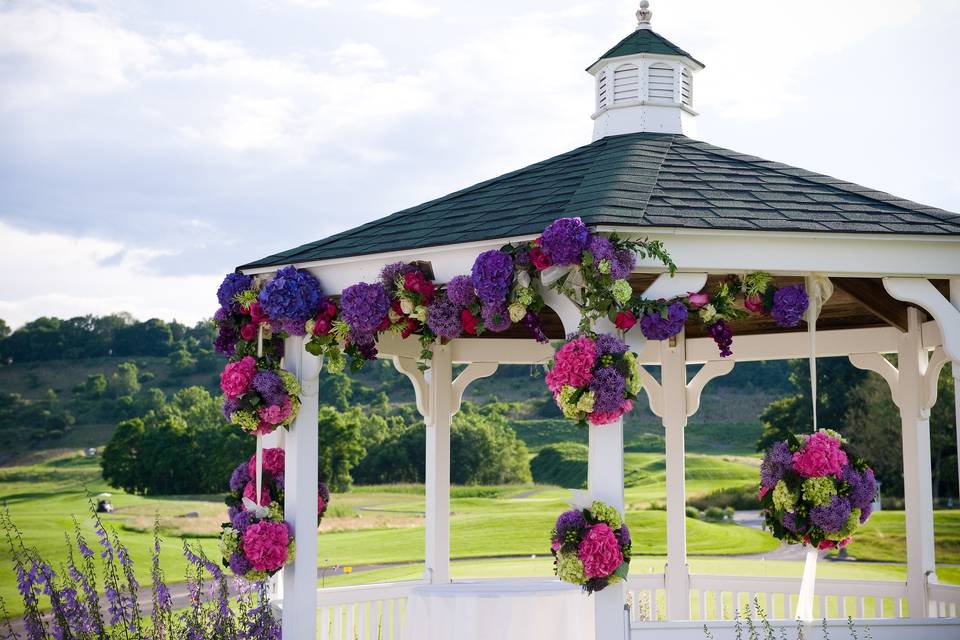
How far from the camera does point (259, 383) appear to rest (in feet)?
24.8

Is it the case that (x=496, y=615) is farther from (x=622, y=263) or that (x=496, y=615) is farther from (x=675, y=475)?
(x=675, y=475)

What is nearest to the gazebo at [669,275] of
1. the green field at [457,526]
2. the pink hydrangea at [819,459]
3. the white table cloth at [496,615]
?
the pink hydrangea at [819,459]

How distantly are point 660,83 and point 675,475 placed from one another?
4018 mm

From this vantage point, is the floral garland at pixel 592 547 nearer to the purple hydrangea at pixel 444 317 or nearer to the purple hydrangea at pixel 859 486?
the purple hydrangea at pixel 444 317

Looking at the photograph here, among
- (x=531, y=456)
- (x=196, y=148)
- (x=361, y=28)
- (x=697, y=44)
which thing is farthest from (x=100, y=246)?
(x=697, y=44)

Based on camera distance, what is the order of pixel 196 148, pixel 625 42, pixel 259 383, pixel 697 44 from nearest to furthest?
pixel 259 383 → pixel 625 42 → pixel 697 44 → pixel 196 148

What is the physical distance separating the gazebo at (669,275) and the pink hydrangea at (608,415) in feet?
Result: 0.40

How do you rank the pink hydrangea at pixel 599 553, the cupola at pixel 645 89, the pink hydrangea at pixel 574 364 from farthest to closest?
the cupola at pixel 645 89
the pink hydrangea at pixel 574 364
the pink hydrangea at pixel 599 553

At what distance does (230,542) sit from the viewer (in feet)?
25.5

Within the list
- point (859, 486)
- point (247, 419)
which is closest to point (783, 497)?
point (859, 486)

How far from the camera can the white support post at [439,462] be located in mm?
10344

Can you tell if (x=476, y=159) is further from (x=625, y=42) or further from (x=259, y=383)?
(x=259, y=383)

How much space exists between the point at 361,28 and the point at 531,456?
15.2 metres

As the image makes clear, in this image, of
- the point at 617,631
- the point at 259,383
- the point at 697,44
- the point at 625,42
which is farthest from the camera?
the point at 697,44
